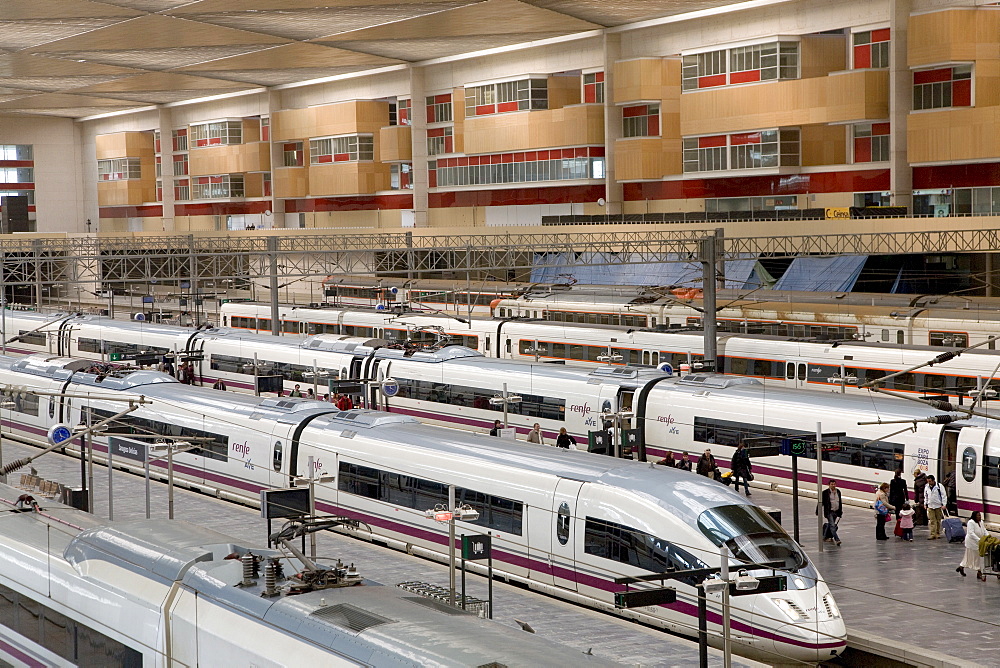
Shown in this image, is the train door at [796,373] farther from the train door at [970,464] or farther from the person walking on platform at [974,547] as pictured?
the person walking on platform at [974,547]

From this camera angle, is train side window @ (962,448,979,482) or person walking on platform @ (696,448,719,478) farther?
person walking on platform @ (696,448,719,478)

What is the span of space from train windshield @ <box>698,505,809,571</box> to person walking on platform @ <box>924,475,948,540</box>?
8.14 metres

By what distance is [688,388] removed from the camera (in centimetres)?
2920

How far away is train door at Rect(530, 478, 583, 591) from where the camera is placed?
1839 cm

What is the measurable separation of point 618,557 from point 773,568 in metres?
2.73

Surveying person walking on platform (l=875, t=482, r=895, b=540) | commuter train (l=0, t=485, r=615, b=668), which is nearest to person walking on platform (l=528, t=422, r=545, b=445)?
person walking on platform (l=875, t=482, r=895, b=540)

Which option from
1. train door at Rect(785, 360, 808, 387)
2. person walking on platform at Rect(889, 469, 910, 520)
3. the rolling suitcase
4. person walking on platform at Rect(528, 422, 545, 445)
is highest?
train door at Rect(785, 360, 808, 387)

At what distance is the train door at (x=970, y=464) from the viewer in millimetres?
23922

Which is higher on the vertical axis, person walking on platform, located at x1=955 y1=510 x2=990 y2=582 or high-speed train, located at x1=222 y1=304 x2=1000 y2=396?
high-speed train, located at x1=222 y1=304 x2=1000 y2=396

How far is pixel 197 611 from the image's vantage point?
11.1 metres

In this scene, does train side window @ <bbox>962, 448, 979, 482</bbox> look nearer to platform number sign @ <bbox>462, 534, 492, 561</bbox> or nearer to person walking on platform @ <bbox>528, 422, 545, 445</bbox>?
person walking on platform @ <bbox>528, 422, 545, 445</bbox>

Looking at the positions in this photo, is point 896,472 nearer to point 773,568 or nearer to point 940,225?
point 773,568

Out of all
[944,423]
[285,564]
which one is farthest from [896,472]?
[285,564]

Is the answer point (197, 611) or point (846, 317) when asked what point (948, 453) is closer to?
point (846, 317)
